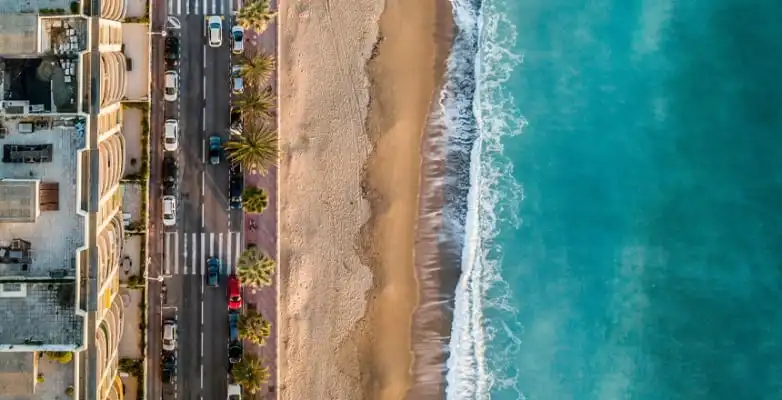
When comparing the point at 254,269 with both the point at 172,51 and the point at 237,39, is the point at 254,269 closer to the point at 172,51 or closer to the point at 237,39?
the point at 237,39

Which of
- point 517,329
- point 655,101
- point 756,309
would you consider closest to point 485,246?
point 517,329

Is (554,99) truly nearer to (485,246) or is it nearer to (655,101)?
(655,101)

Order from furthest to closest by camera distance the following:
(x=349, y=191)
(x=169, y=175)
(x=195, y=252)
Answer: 1. (x=349, y=191)
2. (x=195, y=252)
3. (x=169, y=175)

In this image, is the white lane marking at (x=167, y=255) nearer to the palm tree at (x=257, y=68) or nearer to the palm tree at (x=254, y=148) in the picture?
the palm tree at (x=254, y=148)

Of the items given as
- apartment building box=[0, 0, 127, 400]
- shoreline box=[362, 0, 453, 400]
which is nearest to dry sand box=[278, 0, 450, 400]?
shoreline box=[362, 0, 453, 400]

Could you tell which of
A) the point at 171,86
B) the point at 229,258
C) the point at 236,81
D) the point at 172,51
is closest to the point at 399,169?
the point at 236,81
